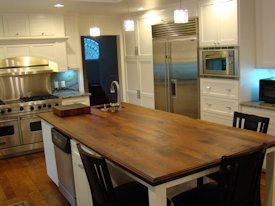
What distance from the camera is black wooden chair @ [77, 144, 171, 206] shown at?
2.17 meters

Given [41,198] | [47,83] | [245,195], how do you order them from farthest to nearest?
[47,83] → [41,198] → [245,195]

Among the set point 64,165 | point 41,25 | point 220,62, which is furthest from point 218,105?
point 41,25

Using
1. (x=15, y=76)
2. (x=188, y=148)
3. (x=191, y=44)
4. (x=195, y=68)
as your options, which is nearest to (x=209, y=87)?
(x=195, y=68)

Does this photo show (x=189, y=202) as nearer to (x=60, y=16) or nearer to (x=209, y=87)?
(x=209, y=87)

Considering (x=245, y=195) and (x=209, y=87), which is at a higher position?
(x=209, y=87)

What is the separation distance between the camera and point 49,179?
4316 mm

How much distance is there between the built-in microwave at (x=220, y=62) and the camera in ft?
13.9

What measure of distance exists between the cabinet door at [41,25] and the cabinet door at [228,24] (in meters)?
2.94

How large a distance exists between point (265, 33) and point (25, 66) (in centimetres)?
387

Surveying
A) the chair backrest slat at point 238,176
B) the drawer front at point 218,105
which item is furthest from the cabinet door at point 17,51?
the chair backrest slat at point 238,176

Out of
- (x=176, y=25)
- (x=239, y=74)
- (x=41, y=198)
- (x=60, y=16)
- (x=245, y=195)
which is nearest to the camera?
(x=245, y=195)

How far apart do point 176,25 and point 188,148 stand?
125 inches

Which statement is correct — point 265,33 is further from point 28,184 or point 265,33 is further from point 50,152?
point 28,184

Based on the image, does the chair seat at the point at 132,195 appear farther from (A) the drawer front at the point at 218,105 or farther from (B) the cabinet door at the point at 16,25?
(B) the cabinet door at the point at 16,25
